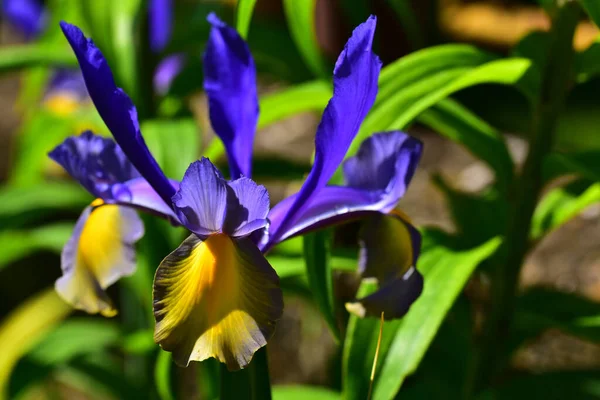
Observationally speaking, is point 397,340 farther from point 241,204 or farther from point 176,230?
point 176,230

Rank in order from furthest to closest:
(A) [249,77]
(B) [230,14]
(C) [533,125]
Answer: (B) [230,14] → (C) [533,125] → (A) [249,77]

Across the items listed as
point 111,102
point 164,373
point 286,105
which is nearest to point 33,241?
point 164,373

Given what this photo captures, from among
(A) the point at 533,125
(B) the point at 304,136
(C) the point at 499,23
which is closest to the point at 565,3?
(A) the point at 533,125

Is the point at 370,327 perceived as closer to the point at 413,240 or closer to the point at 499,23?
the point at 413,240

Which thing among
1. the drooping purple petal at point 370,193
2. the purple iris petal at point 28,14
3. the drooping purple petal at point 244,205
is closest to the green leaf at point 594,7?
the drooping purple petal at point 370,193

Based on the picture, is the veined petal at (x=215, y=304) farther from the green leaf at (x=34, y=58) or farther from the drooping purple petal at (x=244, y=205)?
the green leaf at (x=34, y=58)

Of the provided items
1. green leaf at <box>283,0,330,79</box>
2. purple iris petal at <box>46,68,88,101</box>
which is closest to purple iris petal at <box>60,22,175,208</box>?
green leaf at <box>283,0,330,79</box>

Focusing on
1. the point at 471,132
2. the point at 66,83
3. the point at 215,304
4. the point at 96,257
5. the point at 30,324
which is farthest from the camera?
the point at 66,83
